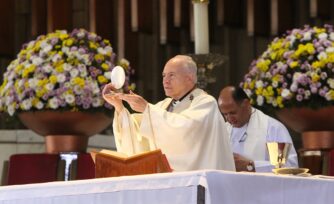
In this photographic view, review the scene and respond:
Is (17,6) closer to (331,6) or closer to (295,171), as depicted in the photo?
(331,6)

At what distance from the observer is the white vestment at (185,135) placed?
4652 mm

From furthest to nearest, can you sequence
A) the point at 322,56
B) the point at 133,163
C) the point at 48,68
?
the point at 48,68 → the point at 322,56 → the point at 133,163

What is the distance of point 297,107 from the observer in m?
5.88

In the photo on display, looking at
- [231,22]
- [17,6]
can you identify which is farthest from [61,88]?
[17,6]

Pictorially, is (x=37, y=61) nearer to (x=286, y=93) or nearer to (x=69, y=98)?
(x=69, y=98)

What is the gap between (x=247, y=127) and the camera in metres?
6.13

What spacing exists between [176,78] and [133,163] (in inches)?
31.7

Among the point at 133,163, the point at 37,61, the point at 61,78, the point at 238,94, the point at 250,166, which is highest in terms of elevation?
the point at 37,61

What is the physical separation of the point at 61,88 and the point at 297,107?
1493mm

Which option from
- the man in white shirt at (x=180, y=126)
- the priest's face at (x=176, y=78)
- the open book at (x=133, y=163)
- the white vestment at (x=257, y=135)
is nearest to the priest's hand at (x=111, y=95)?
the man in white shirt at (x=180, y=126)

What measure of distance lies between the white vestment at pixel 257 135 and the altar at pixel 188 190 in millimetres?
1985

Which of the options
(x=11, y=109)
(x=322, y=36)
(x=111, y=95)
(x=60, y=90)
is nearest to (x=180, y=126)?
(x=111, y=95)

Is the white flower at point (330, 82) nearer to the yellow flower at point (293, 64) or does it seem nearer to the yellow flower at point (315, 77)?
the yellow flower at point (315, 77)

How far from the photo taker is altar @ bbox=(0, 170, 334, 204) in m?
3.65
